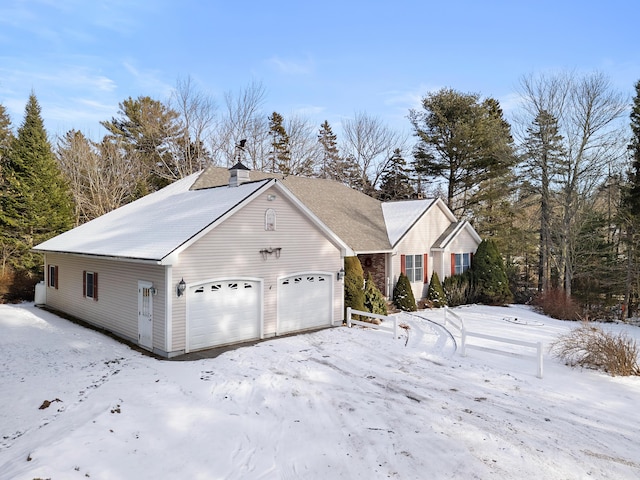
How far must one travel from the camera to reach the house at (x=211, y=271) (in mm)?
11180

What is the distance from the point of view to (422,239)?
22.3m

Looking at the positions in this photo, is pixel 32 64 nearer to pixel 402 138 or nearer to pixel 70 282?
pixel 70 282

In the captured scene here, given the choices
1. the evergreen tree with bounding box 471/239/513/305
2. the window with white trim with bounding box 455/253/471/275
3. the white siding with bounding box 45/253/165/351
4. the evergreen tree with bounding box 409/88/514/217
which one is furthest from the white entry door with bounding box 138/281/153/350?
the evergreen tree with bounding box 409/88/514/217

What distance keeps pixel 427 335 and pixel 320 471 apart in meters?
9.47

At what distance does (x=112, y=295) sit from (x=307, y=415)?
9.03 metres

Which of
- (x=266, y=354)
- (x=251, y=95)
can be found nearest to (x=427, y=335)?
(x=266, y=354)

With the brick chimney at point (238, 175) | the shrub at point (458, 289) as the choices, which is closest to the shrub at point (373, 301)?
the shrub at point (458, 289)

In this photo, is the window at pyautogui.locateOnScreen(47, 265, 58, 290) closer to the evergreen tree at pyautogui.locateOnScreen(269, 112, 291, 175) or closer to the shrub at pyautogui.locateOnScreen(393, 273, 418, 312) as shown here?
the shrub at pyautogui.locateOnScreen(393, 273, 418, 312)

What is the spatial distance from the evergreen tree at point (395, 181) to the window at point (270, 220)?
27301mm

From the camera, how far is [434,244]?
22750 millimetres

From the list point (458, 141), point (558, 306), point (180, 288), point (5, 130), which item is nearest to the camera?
point (180, 288)

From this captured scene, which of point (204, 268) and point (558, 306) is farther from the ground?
point (204, 268)

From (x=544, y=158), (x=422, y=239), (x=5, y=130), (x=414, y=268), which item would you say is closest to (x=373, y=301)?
(x=414, y=268)

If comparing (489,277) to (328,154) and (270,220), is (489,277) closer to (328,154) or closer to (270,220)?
(270,220)
